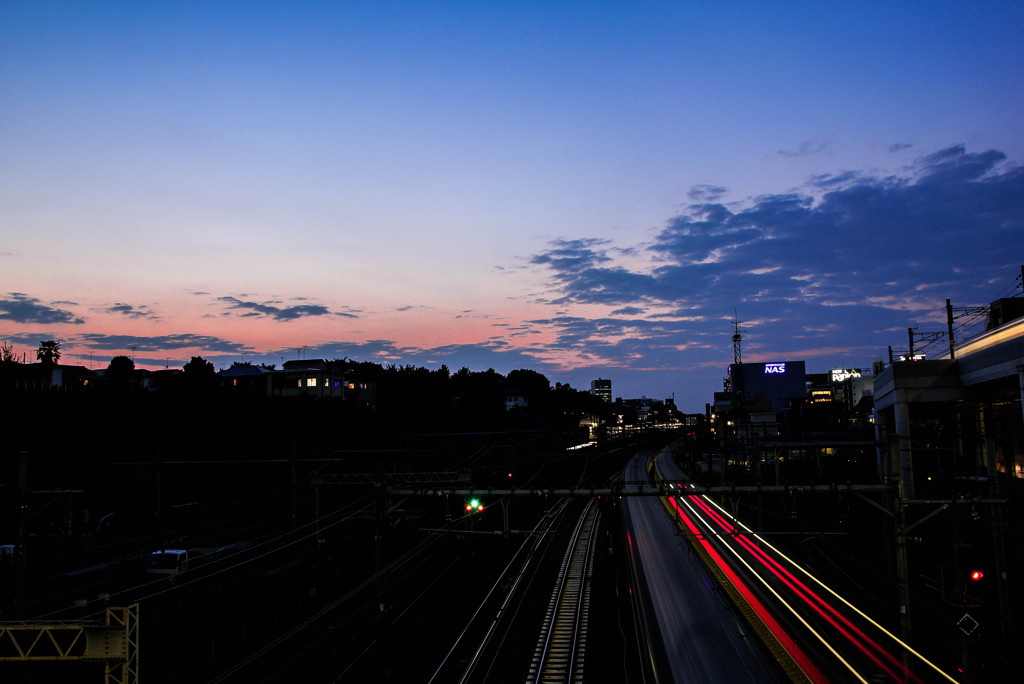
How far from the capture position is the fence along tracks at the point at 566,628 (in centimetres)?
1867

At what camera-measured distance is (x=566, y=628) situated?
2277cm

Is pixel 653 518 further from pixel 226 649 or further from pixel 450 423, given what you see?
pixel 450 423

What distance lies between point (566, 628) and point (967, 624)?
1210 centimetres

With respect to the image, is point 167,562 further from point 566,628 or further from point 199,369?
point 199,369

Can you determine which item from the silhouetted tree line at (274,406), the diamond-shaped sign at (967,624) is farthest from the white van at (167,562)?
the diamond-shaped sign at (967,624)

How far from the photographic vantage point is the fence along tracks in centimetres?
1867

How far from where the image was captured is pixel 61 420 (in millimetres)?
45688

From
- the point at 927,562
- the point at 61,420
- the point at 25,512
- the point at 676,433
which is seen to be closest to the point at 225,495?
the point at 61,420

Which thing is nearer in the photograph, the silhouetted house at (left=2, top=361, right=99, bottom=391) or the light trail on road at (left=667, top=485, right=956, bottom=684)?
the light trail on road at (left=667, top=485, right=956, bottom=684)

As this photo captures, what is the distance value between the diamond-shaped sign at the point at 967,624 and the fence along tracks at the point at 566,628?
393 inches

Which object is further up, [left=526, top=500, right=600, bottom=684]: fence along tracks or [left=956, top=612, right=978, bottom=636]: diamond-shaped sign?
[left=956, top=612, right=978, bottom=636]: diamond-shaped sign

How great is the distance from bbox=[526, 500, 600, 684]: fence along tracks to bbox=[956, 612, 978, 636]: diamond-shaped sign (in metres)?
9.99

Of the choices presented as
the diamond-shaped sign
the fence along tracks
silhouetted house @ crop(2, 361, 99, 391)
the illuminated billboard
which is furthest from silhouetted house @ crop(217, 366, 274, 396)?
the diamond-shaped sign

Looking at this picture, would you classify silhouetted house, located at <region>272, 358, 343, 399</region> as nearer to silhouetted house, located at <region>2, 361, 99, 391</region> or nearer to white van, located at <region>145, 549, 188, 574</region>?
silhouetted house, located at <region>2, 361, 99, 391</region>
